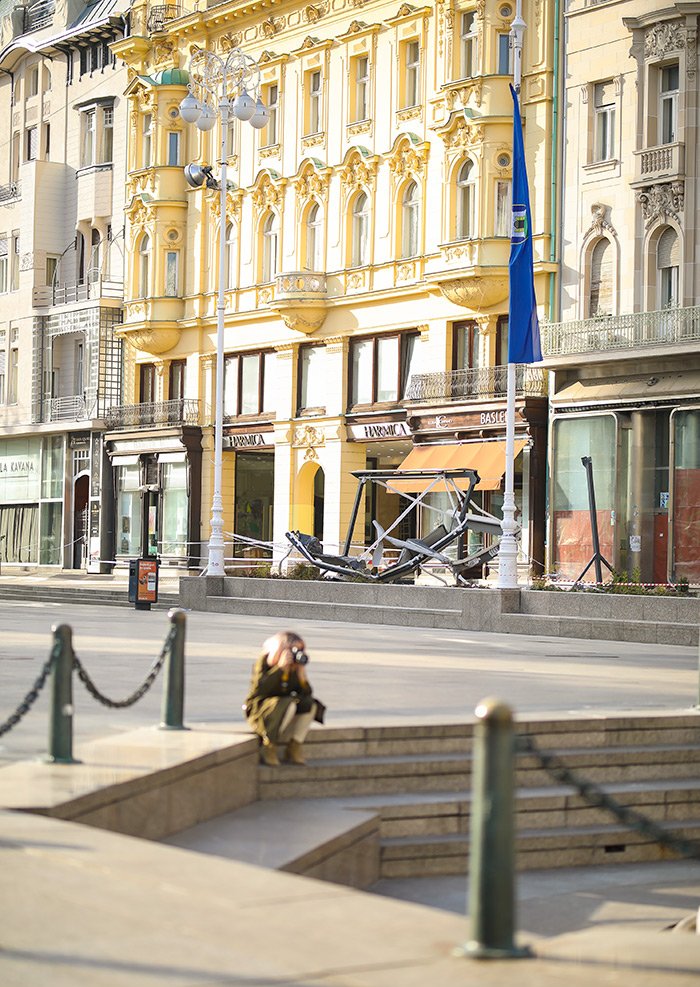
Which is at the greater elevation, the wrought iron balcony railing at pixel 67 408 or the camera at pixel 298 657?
the wrought iron balcony railing at pixel 67 408

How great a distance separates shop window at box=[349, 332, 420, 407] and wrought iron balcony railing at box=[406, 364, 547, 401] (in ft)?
2.54

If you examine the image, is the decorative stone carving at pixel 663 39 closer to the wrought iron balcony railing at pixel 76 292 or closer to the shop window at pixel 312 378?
the shop window at pixel 312 378

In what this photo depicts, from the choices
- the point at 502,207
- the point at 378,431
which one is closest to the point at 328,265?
the point at 378,431

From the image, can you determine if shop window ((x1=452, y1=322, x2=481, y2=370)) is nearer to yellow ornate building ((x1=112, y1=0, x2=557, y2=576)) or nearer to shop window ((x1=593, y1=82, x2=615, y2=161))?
A: yellow ornate building ((x1=112, y1=0, x2=557, y2=576))

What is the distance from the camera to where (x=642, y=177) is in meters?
35.0

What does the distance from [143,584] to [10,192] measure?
31168 mm

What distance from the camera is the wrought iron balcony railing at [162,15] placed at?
165 feet

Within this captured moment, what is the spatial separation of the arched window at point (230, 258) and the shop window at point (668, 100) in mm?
17107

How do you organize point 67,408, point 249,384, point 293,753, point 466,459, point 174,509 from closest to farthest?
point 293,753 < point 466,459 < point 249,384 < point 174,509 < point 67,408

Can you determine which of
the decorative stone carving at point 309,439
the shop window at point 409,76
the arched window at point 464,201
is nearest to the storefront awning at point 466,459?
the decorative stone carving at point 309,439

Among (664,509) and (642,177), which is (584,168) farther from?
(664,509)

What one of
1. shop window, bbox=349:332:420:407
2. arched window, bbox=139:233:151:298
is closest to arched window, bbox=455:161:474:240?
shop window, bbox=349:332:420:407

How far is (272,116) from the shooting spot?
152 feet

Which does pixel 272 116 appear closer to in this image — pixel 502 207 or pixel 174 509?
pixel 502 207
